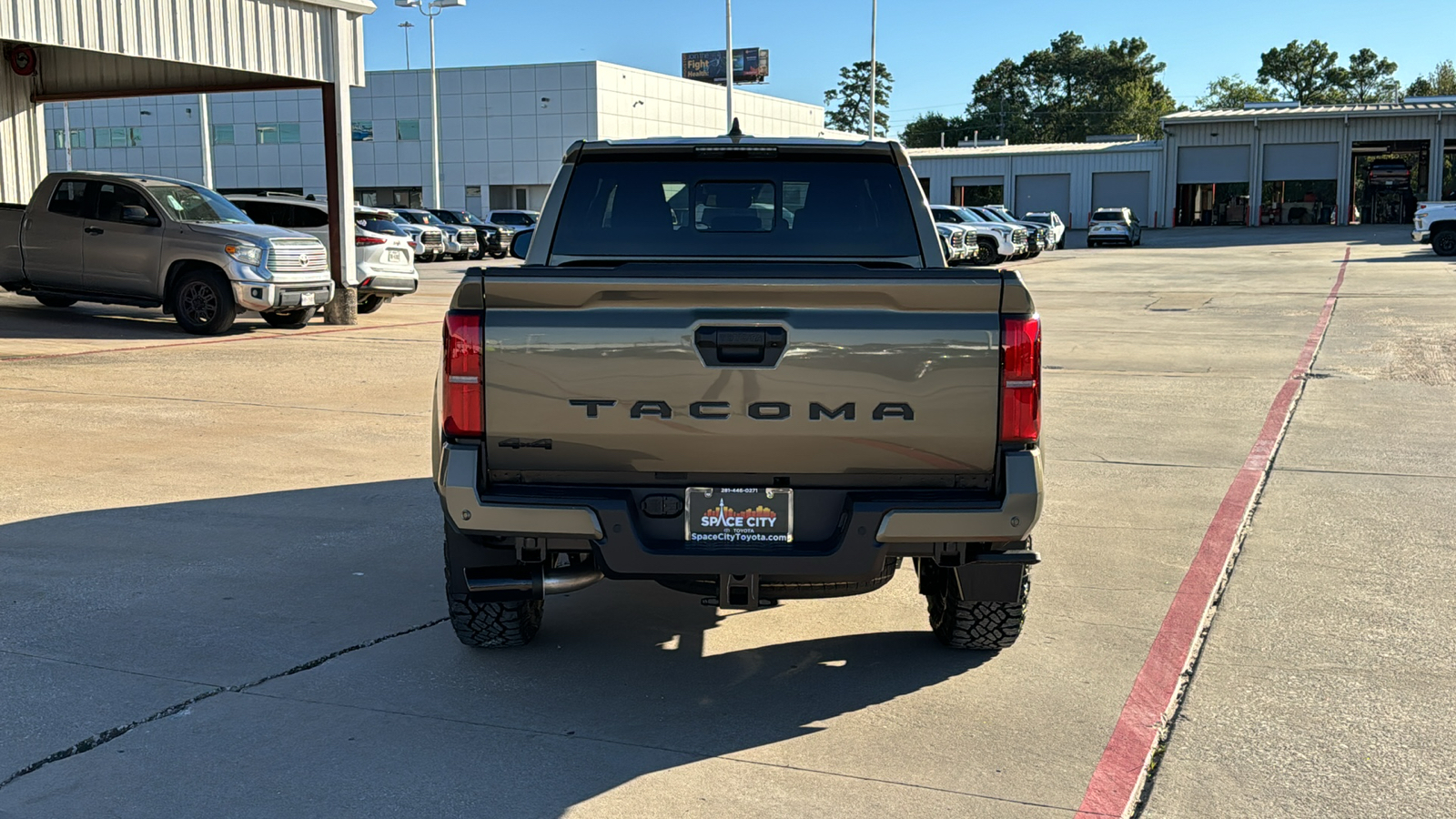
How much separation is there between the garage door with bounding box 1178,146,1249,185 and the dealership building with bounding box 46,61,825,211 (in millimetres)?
25240

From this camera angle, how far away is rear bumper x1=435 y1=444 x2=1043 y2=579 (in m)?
4.24

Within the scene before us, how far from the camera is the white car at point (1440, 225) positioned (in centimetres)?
3572

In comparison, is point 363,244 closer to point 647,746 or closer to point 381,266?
point 381,266

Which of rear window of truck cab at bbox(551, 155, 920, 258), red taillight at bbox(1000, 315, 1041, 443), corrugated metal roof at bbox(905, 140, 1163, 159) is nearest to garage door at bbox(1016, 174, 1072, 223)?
corrugated metal roof at bbox(905, 140, 1163, 159)

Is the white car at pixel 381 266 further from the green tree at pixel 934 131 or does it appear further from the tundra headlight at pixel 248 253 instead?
the green tree at pixel 934 131

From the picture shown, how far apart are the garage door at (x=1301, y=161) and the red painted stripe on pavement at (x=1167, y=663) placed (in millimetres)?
64361

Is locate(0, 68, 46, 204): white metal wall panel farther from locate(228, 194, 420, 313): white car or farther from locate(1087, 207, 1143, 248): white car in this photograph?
locate(1087, 207, 1143, 248): white car

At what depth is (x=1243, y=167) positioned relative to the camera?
68375 mm

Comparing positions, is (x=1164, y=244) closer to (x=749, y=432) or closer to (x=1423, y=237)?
(x=1423, y=237)

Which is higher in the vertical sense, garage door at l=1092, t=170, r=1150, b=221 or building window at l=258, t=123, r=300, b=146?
building window at l=258, t=123, r=300, b=146

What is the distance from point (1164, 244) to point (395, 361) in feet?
135

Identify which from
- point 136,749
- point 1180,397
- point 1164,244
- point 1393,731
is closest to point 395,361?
point 1180,397

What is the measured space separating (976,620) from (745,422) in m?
1.40

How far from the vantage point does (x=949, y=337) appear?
4168 millimetres
